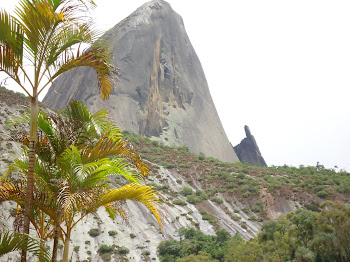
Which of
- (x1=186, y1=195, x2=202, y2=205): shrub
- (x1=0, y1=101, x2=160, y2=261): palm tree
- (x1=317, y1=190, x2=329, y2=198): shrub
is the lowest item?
(x1=0, y1=101, x2=160, y2=261): palm tree

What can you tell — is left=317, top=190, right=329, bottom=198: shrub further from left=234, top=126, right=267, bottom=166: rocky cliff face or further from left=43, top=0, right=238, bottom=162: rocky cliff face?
left=234, top=126, right=267, bottom=166: rocky cliff face

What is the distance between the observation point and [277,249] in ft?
85.2

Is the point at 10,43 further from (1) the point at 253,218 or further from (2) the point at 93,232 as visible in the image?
(1) the point at 253,218

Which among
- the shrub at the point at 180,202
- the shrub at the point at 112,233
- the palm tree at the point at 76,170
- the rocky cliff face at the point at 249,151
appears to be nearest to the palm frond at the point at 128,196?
the palm tree at the point at 76,170

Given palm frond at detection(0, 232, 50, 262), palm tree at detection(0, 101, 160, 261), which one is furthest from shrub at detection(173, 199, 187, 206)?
palm frond at detection(0, 232, 50, 262)

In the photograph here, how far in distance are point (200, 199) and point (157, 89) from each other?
1768 inches

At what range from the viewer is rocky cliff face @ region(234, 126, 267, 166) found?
113 m

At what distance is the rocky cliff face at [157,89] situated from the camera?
261 ft

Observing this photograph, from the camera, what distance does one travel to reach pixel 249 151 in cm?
11450

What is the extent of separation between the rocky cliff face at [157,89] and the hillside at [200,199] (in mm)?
18414

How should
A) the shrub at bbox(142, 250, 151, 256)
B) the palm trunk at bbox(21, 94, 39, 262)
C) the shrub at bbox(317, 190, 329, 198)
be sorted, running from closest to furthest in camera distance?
the palm trunk at bbox(21, 94, 39, 262)
the shrub at bbox(142, 250, 151, 256)
the shrub at bbox(317, 190, 329, 198)

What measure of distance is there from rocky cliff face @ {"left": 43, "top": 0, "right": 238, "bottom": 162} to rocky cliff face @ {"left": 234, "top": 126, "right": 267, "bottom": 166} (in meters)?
22.7

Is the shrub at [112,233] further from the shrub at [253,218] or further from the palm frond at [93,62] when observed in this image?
the palm frond at [93,62]

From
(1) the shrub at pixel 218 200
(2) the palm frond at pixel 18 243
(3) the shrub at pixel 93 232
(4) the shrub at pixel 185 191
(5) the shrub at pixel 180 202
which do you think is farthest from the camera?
(4) the shrub at pixel 185 191
